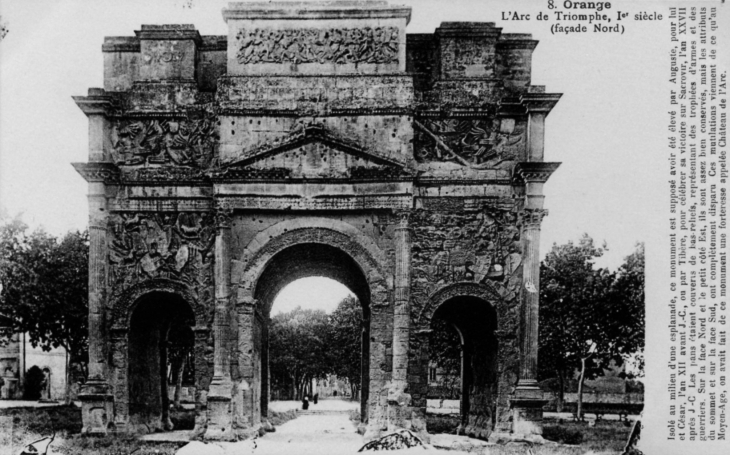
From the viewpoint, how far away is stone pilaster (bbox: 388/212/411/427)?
1991cm

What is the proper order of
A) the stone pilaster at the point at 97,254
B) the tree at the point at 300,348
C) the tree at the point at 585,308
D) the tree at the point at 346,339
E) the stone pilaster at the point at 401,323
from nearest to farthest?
the stone pilaster at the point at 401,323 → the stone pilaster at the point at 97,254 → the tree at the point at 585,308 → the tree at the point at 346,339 → the tree at the point at 300,348

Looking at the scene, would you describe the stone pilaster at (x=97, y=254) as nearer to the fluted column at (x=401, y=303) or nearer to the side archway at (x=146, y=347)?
the side archway at (x=146, y=347)

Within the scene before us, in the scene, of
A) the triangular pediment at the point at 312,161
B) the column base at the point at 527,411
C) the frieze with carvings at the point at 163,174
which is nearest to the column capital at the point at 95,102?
the frieze with carvings at the point at 163,174

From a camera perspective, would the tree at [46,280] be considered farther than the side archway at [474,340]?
Yes

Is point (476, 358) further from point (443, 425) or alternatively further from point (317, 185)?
point (317, 185)

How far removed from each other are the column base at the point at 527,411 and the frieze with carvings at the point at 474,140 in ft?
18.1

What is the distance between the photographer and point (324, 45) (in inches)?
821

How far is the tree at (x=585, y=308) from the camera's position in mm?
24047

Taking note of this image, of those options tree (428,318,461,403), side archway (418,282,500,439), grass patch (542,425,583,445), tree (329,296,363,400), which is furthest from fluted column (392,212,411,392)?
tree (329,296,363,400)

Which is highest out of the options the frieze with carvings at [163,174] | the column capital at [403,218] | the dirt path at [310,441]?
the frieze with carvings at [163,174]

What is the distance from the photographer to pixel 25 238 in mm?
26109

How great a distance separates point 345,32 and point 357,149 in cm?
294

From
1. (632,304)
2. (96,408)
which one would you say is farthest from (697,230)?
(96,408)

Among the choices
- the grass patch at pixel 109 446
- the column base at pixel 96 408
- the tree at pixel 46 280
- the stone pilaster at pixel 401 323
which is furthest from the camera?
the tree at pixel 46 280
